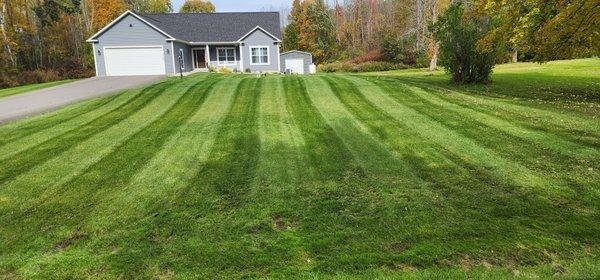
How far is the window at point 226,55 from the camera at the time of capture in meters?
32.7

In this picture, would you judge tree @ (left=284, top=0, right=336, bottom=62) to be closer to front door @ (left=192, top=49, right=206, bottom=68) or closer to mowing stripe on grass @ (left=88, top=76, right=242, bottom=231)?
front door @ (left=192, top=49, right=206, bottom=68)

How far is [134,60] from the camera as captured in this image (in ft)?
89.6

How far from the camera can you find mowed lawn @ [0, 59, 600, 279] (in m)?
3.50

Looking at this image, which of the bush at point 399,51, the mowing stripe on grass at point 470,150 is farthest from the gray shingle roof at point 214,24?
the mowing stripe on grass at point 470,150

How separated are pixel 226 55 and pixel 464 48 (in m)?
22.6

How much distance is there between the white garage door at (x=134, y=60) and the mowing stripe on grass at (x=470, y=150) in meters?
20.3

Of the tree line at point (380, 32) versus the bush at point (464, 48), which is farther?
the bush at point (464, 48)

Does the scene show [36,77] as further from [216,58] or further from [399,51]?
[399,51]

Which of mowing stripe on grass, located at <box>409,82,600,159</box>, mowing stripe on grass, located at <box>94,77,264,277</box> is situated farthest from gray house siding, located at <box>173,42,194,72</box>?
mowing stripe on grass, located at <box>94,77,264,277</box>

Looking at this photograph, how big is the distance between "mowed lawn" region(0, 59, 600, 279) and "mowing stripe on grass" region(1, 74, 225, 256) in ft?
0.10

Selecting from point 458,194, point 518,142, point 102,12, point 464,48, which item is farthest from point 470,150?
point 102,12

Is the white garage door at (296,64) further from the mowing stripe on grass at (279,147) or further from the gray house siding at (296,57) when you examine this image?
the mowing stripe on grass at (279,147)

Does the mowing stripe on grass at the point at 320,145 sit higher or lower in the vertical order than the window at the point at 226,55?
lower

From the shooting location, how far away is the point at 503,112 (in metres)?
9.20
